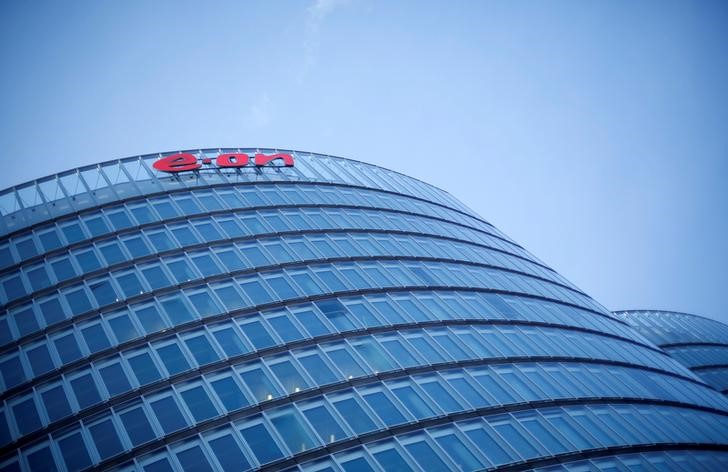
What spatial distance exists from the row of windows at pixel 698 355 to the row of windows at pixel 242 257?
31.8 meters

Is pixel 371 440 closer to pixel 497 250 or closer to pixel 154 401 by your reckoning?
pixel 154 401

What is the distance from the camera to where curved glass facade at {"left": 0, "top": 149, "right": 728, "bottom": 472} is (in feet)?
79.0

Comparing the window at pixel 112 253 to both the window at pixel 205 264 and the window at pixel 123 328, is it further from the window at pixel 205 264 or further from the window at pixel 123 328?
the window at pixel 123 328

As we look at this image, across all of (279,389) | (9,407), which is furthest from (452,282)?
(9,407)

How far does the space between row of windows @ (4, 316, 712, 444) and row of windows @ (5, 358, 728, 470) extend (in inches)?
9.8

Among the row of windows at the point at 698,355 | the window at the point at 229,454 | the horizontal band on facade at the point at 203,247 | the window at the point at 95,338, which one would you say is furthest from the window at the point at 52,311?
the row of windows at the point at 698,355

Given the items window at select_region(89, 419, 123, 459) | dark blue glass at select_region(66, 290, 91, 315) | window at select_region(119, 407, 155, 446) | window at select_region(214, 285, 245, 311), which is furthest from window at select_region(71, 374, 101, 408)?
window at select_region(214, 285, 245, 311)

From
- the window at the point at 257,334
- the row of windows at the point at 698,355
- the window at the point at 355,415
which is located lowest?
the row of windows at the point at 698,355

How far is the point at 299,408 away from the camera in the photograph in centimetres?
2503

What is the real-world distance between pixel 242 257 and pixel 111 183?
13971 millimetres

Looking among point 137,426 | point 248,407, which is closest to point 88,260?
point 137,426

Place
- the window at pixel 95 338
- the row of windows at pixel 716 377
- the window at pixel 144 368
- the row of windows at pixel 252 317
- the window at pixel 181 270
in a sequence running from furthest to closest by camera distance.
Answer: the row of windows at pixel 716 377, the window at pixel 181 270, the window at pixel 95 338, the row of windows at pixel 252 317, the window at pixel 144 368

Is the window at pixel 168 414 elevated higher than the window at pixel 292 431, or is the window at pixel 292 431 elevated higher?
the window at pixel 168 414

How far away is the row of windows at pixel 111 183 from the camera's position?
3903cm
